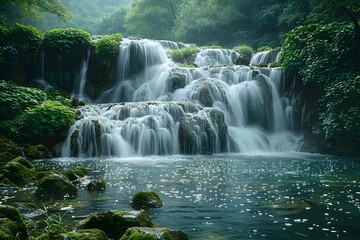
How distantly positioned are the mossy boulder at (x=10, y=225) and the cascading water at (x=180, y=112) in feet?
35.7

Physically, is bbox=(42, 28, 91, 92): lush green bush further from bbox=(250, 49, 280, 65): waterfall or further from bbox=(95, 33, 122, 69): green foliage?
bbox=(250, 49, 280, 65): waterfall

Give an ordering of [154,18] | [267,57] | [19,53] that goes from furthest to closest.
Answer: [154,18] < [267,57] < [19,53]

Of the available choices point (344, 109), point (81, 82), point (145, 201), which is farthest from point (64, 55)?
point (145, 201)

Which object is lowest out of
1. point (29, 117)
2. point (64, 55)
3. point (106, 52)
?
point (29, 117)

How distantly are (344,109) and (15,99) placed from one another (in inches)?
601

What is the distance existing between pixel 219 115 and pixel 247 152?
92.8 inches

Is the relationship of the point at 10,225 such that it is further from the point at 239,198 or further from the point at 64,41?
the point at 64,41

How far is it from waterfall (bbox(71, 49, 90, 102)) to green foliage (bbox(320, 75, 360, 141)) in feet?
49.5

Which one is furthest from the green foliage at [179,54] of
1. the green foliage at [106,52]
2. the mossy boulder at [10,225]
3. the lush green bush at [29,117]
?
the mossy boulder at [10,225]

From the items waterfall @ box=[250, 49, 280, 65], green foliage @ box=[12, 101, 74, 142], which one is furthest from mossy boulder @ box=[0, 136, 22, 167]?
waterfall @ box=[250, 49, 280, 65]

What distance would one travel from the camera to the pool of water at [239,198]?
562 centimetres

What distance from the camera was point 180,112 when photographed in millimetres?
18109

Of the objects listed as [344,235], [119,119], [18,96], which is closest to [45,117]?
[18,96]

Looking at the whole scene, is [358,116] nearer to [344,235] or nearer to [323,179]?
[323,179]
